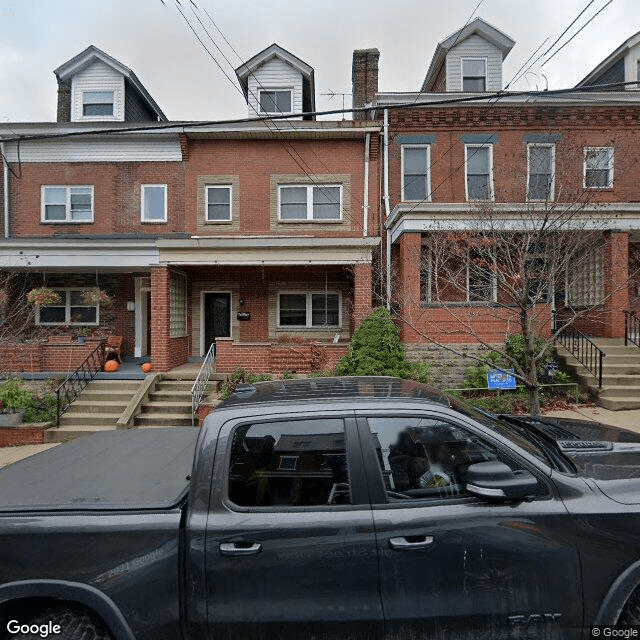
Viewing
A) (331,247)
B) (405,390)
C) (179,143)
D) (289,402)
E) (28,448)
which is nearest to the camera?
(289,402)

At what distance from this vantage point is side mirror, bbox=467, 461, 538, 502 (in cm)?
210

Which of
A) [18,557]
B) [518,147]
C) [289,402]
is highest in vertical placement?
[518,147]

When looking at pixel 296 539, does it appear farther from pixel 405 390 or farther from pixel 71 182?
A: pixel 71 182

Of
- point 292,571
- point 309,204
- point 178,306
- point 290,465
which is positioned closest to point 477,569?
point 292,571

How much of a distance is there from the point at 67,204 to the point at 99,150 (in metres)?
2.02

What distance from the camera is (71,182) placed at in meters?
12.5

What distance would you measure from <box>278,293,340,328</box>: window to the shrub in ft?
11.6

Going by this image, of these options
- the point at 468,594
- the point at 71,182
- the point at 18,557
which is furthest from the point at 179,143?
the point at 468,594

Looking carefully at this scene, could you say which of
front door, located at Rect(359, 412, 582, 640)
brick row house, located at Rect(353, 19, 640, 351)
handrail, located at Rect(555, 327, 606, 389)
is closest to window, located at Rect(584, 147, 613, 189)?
brick row house, located at Rect(353, 19, 640, 351)

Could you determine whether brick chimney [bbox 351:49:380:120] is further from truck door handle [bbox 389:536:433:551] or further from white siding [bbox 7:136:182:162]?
truck door handle [bbox 389:536:433:551]

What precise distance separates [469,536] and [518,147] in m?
13.3

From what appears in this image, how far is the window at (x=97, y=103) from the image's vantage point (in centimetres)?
1316

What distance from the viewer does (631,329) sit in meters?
10.4

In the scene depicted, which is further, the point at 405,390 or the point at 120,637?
the point at 405,390
